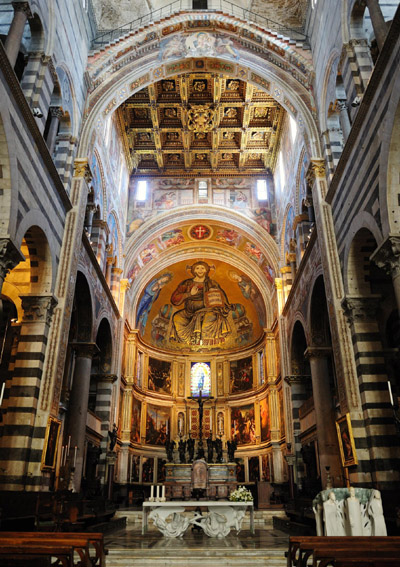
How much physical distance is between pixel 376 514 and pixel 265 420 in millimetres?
19980

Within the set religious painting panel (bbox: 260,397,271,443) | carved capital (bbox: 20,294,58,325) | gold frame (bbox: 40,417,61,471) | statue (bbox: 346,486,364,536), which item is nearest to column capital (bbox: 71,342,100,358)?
carved capital (bbox: 20,294,58,325)

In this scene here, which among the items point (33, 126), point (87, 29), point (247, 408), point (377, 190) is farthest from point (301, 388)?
point (87, 29)

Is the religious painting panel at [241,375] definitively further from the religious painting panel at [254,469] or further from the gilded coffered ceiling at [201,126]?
the gilded coffered ceiling at [201,126]

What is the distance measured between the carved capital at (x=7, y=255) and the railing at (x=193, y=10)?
12.2m

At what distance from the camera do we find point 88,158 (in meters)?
16.1

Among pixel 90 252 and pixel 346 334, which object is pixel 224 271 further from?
pixel 346 334

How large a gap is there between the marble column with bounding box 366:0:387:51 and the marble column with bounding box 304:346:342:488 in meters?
9.53

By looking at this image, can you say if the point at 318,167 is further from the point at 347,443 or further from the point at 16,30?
the point at 16,30

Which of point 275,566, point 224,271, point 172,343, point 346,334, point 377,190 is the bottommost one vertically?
point 275,566

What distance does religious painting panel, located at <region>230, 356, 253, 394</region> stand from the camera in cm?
2997

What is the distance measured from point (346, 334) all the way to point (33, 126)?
30.1ft

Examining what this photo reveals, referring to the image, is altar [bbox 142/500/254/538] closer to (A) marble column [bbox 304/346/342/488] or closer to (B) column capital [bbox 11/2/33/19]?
(A) marble column [bbox 304/346/342/488]

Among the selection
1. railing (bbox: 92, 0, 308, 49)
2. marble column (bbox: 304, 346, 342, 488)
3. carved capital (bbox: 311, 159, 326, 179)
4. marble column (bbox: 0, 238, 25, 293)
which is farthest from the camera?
railing (bbox: 92, 0, 308, 49)

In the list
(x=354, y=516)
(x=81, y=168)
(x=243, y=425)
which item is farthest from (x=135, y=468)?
(x=354, y=516)
